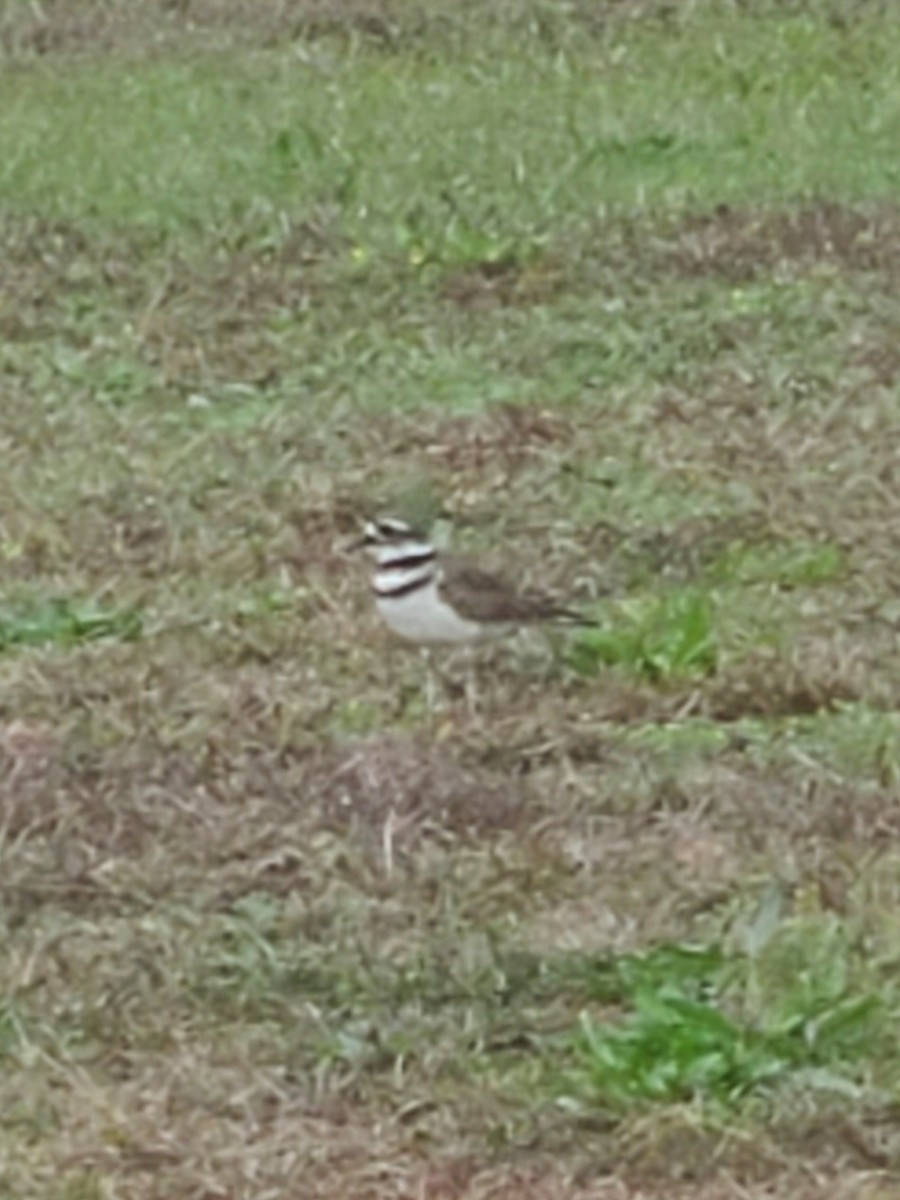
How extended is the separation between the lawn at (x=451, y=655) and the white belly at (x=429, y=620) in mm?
70

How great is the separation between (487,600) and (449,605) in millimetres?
75

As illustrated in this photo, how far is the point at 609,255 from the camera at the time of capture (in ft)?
41.8

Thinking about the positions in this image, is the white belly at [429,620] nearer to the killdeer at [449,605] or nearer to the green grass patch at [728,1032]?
the killdeer at [449,605]

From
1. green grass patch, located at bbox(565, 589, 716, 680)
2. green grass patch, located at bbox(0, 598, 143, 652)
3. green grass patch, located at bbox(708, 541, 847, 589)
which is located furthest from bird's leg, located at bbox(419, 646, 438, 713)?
green grass patch, located at bbox(708, 541, 847, 589)

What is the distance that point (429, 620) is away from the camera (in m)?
8.20

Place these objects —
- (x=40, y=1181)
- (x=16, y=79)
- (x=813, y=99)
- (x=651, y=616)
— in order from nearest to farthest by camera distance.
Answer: (x=40, y=1181) < (x=651, y=616) < (x=813, y=99) < (x=16, y=79)

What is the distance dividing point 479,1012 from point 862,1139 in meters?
0.73

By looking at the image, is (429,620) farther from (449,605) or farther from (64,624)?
(64,624)

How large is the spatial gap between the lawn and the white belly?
0.07 m

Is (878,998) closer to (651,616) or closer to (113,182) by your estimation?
(651,616)

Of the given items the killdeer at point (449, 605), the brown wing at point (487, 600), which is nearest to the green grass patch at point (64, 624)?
the killdeer at point (449, 605)

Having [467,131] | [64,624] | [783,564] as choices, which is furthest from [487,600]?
[467,131]

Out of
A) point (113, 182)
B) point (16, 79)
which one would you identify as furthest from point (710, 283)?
point (16, 79)

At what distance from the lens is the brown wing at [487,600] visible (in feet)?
26.9
